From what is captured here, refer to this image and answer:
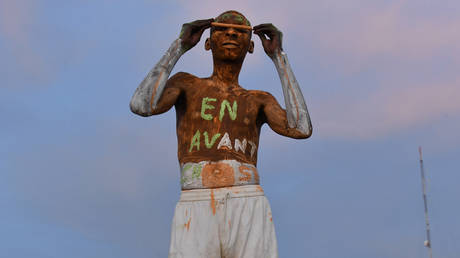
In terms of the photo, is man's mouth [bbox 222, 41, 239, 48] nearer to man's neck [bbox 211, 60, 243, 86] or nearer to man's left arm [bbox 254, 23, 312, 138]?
man's neck [bbox 211, 60, 243, 86]

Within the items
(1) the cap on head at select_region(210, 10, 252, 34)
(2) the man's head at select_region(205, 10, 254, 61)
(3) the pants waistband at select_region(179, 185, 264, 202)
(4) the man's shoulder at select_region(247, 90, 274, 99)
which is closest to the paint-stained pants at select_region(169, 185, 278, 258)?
(3) the pants waistband at select_region(179, 185, 264, 202)

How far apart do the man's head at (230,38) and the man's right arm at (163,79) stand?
0.47 ft

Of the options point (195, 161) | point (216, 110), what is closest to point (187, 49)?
point (216, 110)

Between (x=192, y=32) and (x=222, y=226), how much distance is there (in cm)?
218

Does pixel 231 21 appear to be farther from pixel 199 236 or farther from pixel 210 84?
pixel 199 236

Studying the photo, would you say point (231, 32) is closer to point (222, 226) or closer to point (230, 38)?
point (230, 38)

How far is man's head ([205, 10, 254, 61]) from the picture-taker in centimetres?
793

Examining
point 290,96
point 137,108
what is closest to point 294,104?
point 290,96

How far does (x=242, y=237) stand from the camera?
733 cm

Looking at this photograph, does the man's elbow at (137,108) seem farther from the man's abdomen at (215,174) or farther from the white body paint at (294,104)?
the white body paint at (294,104)

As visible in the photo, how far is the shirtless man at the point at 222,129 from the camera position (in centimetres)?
733

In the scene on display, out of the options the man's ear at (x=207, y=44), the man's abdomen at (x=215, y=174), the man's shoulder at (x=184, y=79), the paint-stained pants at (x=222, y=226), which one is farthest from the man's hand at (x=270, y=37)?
the paint-stained pants at (x=222, y=226)

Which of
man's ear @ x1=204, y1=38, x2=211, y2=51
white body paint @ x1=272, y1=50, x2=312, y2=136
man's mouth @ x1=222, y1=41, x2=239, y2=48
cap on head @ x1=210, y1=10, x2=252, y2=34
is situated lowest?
white body paint @ x1=272, y1=50, x2=312, y2=136

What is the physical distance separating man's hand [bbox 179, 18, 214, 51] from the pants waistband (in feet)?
5.32
